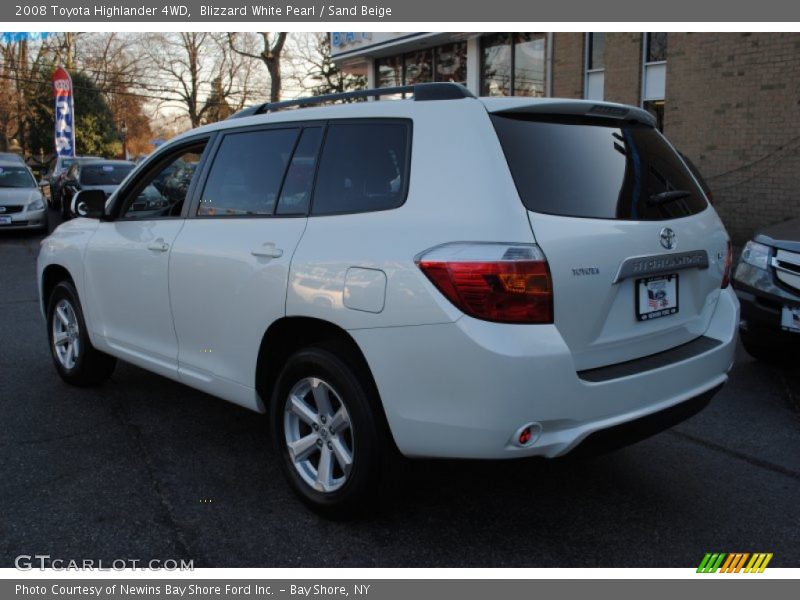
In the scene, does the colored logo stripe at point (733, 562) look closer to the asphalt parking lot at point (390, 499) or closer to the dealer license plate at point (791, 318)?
the asphalt parking lot at point (390, 499)

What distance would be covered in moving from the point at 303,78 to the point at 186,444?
118 feet

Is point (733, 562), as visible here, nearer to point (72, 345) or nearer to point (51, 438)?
point (51, 438)

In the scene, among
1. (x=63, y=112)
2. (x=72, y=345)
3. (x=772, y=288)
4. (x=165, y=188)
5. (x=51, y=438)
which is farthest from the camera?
(x=63, y=112)

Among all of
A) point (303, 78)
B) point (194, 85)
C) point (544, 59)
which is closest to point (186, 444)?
point (544, 59)

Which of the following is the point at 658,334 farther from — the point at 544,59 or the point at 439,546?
the point at 544,59

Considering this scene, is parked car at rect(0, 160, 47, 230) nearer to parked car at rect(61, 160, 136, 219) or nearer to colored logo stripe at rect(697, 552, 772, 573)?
parked car at rect(61, 160, 136, 219)

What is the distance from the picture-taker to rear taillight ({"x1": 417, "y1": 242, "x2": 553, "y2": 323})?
8.93 feet

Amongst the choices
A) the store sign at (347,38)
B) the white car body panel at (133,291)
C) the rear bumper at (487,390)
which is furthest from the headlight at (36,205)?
the rear bumper at (487,390)

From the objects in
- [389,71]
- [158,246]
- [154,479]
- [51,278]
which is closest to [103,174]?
[389,71]

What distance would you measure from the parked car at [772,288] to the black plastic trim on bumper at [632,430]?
7.43 ft

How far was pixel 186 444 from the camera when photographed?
431 cm

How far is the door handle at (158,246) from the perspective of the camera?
4180 mm

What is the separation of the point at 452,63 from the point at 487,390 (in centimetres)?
1808

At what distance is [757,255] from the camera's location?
550 centimetres
